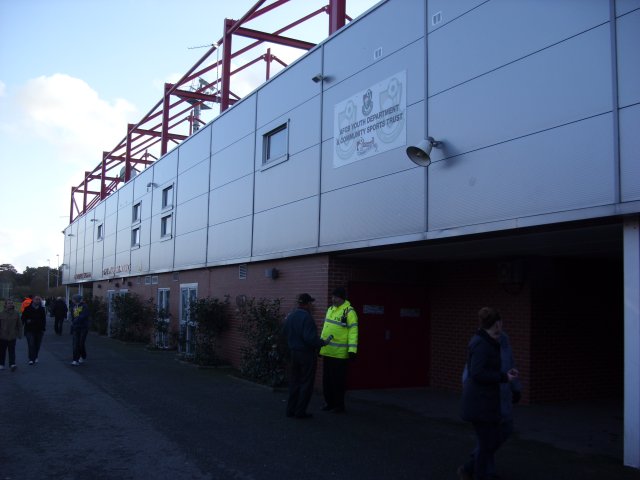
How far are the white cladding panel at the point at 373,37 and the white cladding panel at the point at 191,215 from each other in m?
6.72

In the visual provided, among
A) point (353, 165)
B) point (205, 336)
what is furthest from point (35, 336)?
point (353, 165)

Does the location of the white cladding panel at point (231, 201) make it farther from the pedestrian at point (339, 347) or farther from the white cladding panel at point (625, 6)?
the white cladding panel at point (625, 6)

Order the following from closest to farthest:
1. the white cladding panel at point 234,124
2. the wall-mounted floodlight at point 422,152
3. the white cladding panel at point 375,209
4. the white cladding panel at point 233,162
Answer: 1. the wall-mounted floodlight at point 422,152
2. the white cladding panel at point 375,209
3. the white cladding panel at point 233,162
4. the white cladding panel at point 234,124

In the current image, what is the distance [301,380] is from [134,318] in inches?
574

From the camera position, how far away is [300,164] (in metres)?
12.0

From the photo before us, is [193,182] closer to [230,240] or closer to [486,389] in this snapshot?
[230,240]

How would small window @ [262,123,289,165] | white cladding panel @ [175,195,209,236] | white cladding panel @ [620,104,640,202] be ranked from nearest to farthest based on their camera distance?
1. white cladding panel @ [620,104,640,202]
2. small window @ [262,123,289,165]
3. white cladding panel @ [175,195,209,236]

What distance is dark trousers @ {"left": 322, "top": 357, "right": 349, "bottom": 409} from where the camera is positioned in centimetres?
903

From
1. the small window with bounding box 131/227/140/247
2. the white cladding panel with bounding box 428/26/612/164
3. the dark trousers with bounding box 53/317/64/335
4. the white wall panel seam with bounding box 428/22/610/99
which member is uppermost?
the white wall panel seam with bounding box 428/22/610/99

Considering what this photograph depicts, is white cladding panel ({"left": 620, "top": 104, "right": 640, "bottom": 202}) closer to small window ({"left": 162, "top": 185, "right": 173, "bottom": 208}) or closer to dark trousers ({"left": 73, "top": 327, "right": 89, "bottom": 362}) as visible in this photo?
dark trousers ({"left": 73, "top": 327, "right": 89, "bottom": 362})

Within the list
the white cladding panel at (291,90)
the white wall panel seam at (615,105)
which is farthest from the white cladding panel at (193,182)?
the white wall panel seam at (615,105)

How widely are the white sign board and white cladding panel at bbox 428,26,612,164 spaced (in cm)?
77

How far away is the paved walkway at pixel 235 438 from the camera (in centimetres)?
596

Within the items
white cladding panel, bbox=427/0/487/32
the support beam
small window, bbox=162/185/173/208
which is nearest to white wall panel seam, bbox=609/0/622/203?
the support beam
